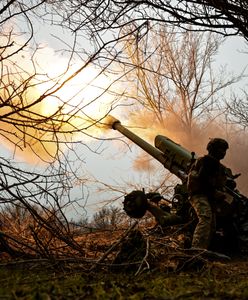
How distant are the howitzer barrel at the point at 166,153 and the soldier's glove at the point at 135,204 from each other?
4.30 ft

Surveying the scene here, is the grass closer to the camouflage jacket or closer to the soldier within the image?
the soldier

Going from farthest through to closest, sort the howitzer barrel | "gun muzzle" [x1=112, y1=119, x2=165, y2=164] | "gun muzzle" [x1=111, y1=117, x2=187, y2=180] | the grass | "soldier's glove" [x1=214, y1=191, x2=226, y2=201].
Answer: "gun muzzle" [x1=112, y1=119, x2=165, y2=164]
"gun muzzle" [x1=111, y1=117, x2=187, y2=180]
the howitzer barrel
"soldier's glove" [x1=214, y1=191, x2=226, y2=201]
the grass

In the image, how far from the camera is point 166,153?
8430 millimetres

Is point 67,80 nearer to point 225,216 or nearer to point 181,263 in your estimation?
point 181,263

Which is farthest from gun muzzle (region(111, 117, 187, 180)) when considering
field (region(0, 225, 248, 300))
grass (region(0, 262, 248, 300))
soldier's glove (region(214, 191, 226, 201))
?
grass (region(0, 262, 248, 300))

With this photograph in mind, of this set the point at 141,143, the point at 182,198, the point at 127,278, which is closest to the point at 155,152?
the point at 141,143

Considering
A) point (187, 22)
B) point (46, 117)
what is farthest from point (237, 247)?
point (46, 117)

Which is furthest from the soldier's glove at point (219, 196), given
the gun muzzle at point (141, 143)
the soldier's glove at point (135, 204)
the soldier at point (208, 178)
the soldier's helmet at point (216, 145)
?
the gun muzzle at point (141, 143)

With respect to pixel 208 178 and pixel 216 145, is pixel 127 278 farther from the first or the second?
pixel 216 145

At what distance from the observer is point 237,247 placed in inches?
272

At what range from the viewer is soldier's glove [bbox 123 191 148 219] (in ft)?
20.7

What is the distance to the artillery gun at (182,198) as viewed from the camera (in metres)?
6.39

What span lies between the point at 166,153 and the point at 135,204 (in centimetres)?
231

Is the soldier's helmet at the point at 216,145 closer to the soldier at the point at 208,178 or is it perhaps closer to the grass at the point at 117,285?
the soldier at the point at 208,178
